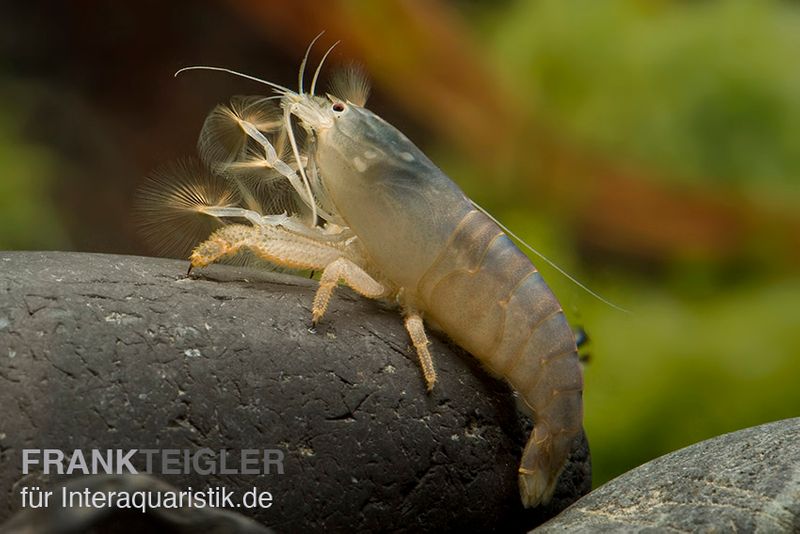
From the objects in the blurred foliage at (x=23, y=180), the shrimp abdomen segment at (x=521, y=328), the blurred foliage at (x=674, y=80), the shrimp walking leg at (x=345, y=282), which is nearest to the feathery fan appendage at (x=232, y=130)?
the shrimp walking leg at (x=345, y=282)

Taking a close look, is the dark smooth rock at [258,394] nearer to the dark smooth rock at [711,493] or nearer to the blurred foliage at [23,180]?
the dark smooth rock at [711,493]

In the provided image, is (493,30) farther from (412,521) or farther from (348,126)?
(412,521)

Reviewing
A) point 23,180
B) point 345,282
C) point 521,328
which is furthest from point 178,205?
point 23,180

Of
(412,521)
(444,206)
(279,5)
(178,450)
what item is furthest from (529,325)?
(279,5)

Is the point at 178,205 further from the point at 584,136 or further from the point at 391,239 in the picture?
the point at 584,136

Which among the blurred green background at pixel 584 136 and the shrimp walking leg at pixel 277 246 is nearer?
the shrimp walking leg at pixel 277 246

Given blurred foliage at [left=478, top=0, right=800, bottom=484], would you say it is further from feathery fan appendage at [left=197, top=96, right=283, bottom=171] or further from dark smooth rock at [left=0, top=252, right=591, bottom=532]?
feathery fan appendage at [left=197, top=96, right=283, bottom=171]

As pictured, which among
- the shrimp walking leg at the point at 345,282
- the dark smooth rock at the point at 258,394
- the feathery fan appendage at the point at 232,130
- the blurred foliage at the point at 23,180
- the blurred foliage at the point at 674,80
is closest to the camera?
the dark smooth rock at the point at 258,394
